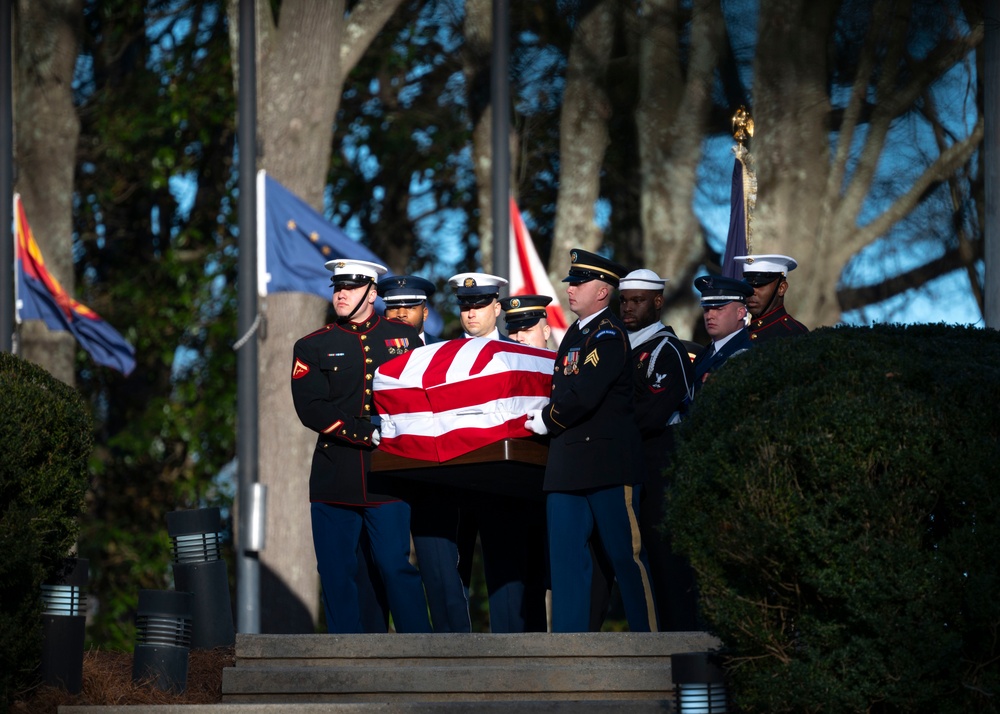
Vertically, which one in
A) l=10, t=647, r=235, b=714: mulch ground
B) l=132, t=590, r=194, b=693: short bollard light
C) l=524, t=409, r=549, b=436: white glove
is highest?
l=524, t=409, r=549, b=436: white glove

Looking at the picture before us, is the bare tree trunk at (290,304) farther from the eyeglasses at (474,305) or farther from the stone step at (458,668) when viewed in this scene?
the stone step at (458,668)

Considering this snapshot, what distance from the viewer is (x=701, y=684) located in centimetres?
578

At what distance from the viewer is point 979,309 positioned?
575 inches

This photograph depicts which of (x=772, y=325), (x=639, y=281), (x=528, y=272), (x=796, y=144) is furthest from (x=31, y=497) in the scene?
(x=796, y=144)

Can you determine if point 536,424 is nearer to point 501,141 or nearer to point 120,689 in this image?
point 120,689

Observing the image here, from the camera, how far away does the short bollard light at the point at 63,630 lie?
662cm

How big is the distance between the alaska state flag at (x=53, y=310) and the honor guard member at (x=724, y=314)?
8.66 meters

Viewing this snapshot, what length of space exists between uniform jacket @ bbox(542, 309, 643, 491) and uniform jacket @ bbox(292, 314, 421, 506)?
1.03m

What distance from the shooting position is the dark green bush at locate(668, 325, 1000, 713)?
5117 millimetres

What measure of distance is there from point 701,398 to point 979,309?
9554mm

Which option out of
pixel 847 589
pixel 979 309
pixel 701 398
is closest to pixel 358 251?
pixel 979 309

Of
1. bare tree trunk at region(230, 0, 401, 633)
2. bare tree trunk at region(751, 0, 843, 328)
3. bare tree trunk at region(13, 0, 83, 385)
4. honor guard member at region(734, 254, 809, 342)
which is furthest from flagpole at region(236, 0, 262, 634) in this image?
bare tree trunk at region(13, 0, 83, 385)

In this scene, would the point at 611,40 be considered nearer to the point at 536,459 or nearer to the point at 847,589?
the point at 536,459

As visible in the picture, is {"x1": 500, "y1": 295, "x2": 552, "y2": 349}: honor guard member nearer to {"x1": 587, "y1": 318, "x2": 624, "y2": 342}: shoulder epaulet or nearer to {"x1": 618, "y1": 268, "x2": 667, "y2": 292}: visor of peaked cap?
{"x1": 618, "y1": 268, "x2": 667, "y2": 292}: visor of peaked cap
